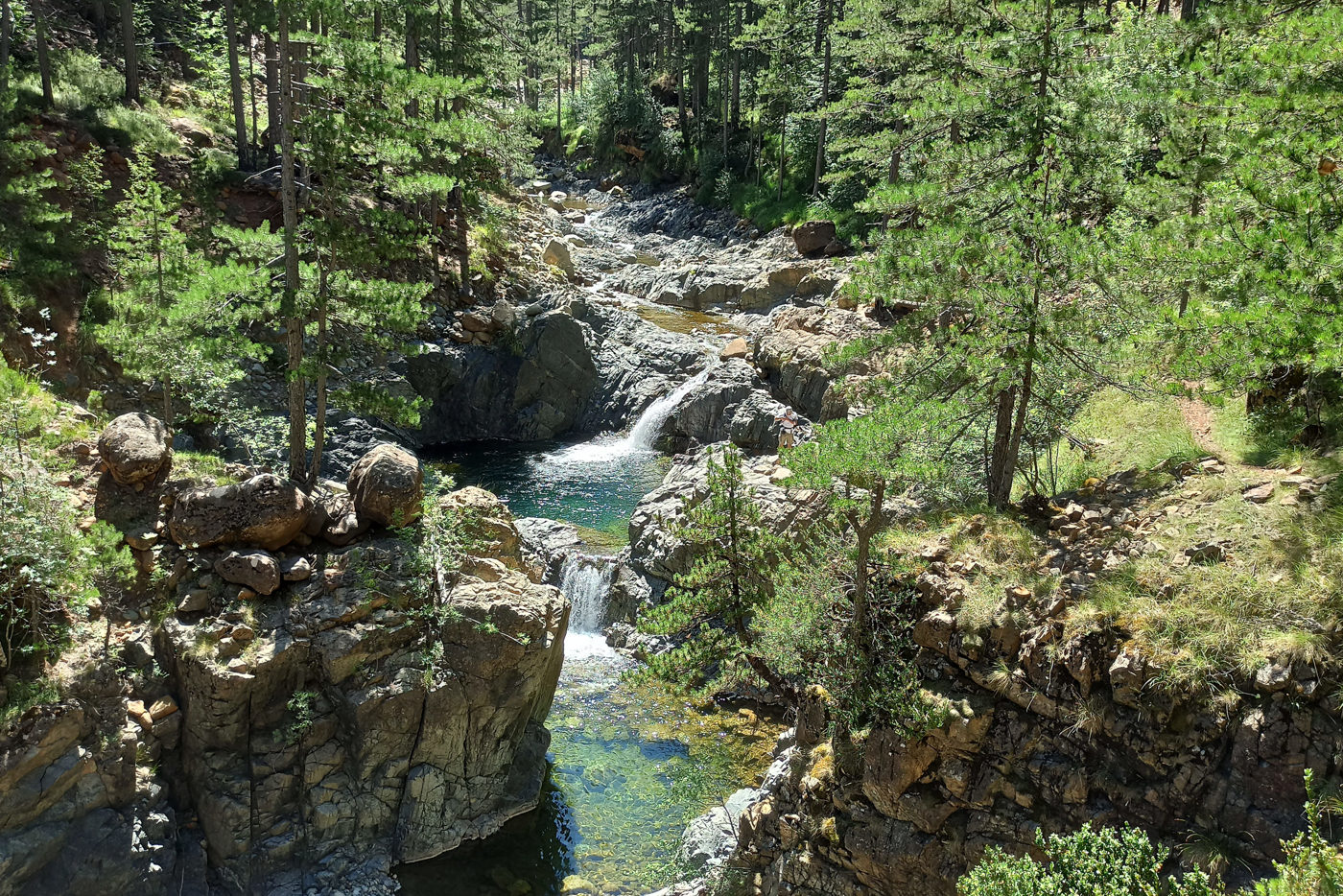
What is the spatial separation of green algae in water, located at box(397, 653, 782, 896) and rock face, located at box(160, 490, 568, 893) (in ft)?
1.52

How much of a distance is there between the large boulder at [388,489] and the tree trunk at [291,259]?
1.12m

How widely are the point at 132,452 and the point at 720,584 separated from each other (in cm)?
906

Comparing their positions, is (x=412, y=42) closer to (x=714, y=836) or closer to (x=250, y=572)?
(x=250, y=572)

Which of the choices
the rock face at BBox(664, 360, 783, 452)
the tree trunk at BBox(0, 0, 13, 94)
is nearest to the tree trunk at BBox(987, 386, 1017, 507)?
the rock face at BBox(664, 360, 783, 452)

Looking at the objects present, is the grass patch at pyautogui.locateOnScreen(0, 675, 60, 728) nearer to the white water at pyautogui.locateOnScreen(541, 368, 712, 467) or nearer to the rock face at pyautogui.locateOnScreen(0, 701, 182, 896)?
the rock face at pyautogui.locateOnScreen(0, 701, 182, 896)

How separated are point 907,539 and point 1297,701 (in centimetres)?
463

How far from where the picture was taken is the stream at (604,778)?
1231 cm

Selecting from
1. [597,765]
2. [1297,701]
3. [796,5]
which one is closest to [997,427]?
[1297,701]

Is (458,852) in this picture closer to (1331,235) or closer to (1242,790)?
(1242,790)

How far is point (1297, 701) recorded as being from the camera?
7.66m

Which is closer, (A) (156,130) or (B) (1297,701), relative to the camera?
(B) (1297,701)

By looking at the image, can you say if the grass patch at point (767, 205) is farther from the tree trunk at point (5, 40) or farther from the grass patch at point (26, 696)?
the grass patch at point (26, 696)

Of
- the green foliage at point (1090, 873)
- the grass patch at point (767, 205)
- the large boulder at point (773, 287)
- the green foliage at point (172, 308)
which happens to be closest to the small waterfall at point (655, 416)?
the large boulder at point (773, 287)

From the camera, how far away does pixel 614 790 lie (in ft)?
45.7
